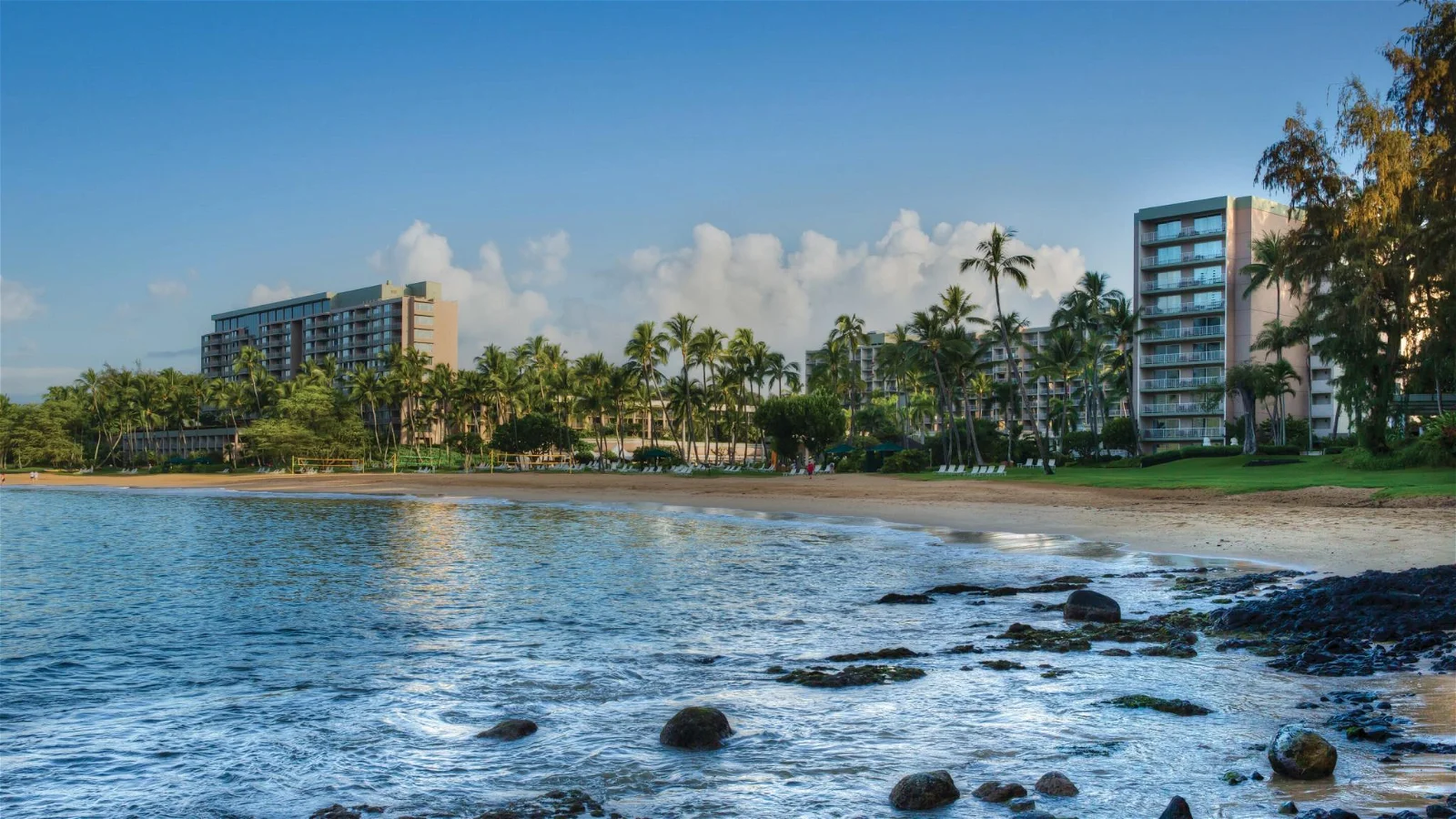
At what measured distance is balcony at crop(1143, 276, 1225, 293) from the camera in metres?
91.4

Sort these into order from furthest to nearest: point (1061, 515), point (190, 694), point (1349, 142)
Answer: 1. point (1061, 515)
2. point (1349, 142)
3. point (190, 694)

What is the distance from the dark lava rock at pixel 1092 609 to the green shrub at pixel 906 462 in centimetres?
5179

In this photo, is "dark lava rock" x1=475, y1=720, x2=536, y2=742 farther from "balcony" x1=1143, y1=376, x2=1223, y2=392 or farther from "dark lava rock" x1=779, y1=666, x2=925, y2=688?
"balcony" x1=1143, y1=376, x2=1223, y2=392

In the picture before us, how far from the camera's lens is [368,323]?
160 metres

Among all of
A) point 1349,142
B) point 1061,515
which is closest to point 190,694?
point 1349,142

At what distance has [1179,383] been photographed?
91.9 metres

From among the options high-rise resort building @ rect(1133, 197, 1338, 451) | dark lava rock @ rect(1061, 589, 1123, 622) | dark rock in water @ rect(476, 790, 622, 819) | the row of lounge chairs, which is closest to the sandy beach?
the row of lounge chairs

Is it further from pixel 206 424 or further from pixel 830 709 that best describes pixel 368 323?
pixel 830 709

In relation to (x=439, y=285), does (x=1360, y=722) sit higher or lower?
lower

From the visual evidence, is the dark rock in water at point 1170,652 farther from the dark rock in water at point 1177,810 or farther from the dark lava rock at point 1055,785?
the dark rock in water at point 1177,810

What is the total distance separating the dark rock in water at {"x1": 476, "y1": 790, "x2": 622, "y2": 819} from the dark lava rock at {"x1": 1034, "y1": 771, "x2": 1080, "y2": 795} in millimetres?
2939

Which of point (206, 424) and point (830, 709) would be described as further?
point (206, 424)

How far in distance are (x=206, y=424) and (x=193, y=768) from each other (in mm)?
164890

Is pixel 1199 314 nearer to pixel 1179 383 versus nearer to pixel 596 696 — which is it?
pixel 1179 383
